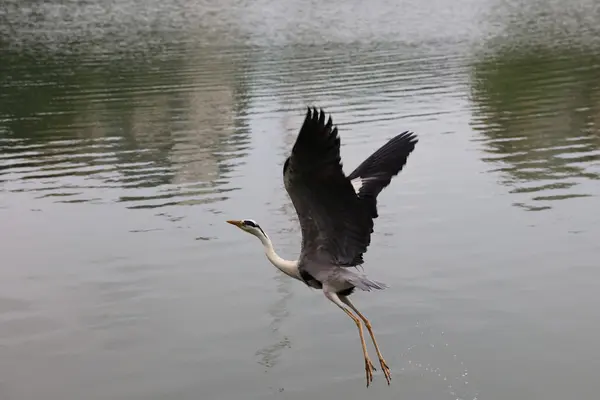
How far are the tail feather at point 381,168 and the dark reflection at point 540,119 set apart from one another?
5632 mm

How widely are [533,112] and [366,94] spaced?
4.67 m

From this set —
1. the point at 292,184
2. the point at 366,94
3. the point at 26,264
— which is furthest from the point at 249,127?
the point at 292,184

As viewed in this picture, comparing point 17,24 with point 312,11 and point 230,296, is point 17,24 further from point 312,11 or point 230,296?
point 230,296

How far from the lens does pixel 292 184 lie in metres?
5.93

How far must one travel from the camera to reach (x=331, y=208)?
20.6 ft

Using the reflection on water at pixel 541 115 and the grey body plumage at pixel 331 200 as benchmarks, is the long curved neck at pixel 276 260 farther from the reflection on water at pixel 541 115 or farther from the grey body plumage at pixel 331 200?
the reflection on water at pixel 541 115

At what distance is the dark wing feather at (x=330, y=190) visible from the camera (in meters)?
5.54

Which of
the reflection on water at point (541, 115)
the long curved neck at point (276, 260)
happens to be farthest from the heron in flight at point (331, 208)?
the reflection on water at point (541, 115)

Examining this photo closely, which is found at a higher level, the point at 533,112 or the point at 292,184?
the point at 292,184

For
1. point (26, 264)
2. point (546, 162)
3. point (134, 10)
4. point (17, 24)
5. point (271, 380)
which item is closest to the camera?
point (271, 380)

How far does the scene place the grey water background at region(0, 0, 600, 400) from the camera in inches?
326

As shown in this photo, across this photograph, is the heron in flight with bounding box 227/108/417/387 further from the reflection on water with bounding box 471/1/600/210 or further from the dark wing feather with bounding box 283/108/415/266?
the reflection on water with bounding box 471/1/600/210

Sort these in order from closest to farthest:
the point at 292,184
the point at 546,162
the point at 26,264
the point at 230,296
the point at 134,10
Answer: the point at 292,184 < the point at 230,296 < the point at 26,264 < the point at 546,162 < the point at 134,10

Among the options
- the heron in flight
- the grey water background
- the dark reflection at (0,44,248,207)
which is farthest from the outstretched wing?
the dark reflection at (0,44,248,207)
